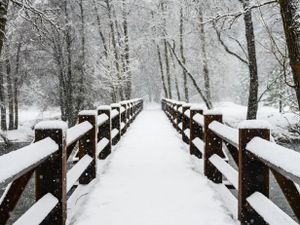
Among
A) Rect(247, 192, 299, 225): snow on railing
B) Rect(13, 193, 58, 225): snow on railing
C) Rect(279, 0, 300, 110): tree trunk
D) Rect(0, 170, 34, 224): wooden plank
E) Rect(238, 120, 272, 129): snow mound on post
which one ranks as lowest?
Rect(247, 192, 299, 225): snow on railing

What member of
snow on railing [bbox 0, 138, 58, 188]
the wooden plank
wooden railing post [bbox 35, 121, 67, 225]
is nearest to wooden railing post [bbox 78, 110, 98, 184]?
wooden railing post [bbox 35, 121, 67, 225]

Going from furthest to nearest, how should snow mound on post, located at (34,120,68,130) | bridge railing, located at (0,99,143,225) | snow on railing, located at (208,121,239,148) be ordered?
snow on railing, located at (208,121,239,148) < snow mound on post, located at (34,120,68,130) < bridge railing, located at (0,99,143,225)

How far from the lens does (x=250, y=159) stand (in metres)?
3.89

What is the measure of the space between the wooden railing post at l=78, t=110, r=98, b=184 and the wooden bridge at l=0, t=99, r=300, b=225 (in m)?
0.02

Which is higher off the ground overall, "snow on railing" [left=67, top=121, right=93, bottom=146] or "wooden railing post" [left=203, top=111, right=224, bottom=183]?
"snow on railing" [left=67, top=121, right=93, bottom=146]

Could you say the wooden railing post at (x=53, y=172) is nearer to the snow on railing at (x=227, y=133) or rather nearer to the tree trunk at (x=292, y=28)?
the snow on railing at (x=227, y=133)

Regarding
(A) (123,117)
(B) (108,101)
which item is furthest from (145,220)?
(B) (108,101)

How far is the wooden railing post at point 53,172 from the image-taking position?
3.78 metres

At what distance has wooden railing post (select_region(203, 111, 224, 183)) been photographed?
240 inches

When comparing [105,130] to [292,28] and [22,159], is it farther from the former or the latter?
[22,159]

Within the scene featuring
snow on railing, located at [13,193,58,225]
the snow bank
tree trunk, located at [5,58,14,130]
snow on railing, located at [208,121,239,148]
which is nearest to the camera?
the snow bank

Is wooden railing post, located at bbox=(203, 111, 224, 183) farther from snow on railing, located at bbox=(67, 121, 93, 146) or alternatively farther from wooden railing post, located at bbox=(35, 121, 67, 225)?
wooden railing post, located at bbox=(35, 121, 67, 225)

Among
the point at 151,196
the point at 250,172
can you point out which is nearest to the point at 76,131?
the point at 151,196

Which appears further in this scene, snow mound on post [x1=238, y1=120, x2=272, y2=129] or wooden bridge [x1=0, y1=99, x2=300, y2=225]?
snow mound on post [x1=238, y1=120, x2=272, y2=129]
